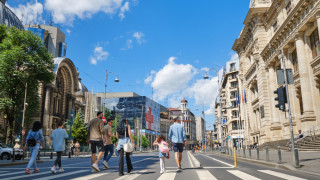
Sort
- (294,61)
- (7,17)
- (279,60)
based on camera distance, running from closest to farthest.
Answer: (294,61)
(279,60)
(7,17)

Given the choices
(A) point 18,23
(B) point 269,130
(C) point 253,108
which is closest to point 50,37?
(A) point 18,23

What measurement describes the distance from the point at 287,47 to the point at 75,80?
45.3 meters

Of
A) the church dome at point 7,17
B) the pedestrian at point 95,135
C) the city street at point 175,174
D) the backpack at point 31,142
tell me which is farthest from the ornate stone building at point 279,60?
the church dome at point 7,17

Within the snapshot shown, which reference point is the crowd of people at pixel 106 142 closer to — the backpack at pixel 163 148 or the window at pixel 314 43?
the backpack at pixel 163 148

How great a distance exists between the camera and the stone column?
23.9m

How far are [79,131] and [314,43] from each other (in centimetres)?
4678

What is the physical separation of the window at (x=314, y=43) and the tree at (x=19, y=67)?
29.2 metres

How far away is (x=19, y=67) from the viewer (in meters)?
32.0

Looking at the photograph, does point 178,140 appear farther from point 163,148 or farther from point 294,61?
point 294,61

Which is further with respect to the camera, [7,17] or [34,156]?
[7,17]

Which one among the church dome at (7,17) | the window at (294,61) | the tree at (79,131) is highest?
the church dome at (7,17)

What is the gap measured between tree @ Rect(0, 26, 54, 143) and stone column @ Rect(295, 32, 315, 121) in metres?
28.2

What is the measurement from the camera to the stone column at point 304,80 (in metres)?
23.9

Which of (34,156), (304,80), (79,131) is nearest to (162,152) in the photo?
(34,156)
